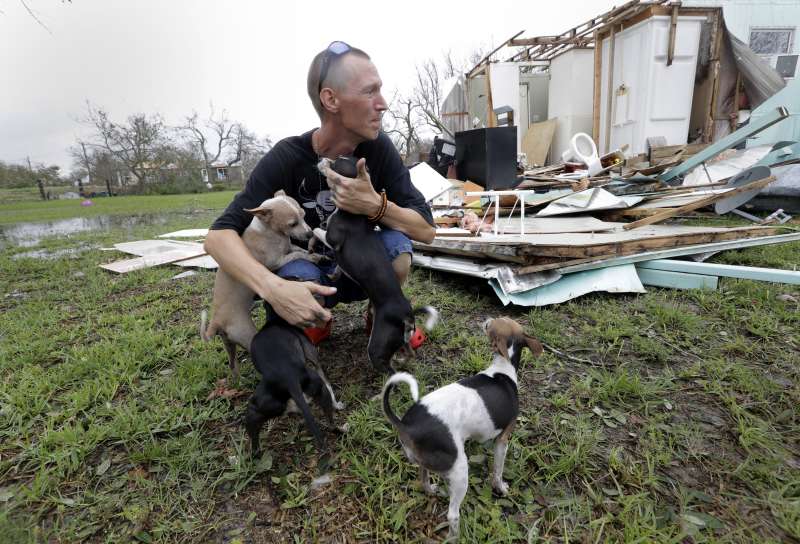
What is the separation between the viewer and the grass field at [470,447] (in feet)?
4.94

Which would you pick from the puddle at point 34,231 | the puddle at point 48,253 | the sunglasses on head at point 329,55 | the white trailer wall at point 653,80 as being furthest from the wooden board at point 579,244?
the puddle at point 34,231

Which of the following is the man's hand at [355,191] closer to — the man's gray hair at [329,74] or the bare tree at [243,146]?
the man's gray hair at [329,74]

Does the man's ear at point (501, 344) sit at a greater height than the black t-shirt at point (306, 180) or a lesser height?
lesser

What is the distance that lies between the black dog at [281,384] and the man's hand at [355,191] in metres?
0.78

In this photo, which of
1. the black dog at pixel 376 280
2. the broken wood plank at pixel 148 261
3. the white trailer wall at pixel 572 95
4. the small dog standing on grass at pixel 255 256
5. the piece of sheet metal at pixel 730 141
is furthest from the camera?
the white trailer wall at pixel 572 95

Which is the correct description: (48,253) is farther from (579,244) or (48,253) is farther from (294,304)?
(579,244)

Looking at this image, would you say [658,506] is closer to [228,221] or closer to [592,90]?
[228,221]

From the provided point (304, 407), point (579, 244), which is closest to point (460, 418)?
point (304, 407)

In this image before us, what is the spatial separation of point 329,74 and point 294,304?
125 cm

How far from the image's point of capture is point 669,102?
9.02 metres

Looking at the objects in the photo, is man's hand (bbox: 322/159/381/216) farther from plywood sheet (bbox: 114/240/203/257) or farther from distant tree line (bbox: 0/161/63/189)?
distant tree line (bbox: 0/161/63/189)

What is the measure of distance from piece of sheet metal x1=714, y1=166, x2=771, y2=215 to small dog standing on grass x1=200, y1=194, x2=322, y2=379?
19.1 feet

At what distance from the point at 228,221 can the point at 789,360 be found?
356 centimetres

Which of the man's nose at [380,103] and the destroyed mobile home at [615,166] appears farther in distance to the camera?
the destroyed mobile home at [615,166]
